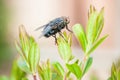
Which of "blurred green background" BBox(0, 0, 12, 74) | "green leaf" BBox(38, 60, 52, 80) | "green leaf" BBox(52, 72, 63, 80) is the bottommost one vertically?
"blurred green background" BBox(0, 0, 12, 74)

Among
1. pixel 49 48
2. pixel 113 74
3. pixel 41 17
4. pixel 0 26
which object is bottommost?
pixel 49 48

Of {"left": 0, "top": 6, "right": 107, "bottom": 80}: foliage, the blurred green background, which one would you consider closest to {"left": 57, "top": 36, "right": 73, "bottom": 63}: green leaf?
{"left": 0, "top": 6, "right": 107, "bottom": 80}: foliage

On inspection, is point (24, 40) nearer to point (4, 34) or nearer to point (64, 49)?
point (64, 49)

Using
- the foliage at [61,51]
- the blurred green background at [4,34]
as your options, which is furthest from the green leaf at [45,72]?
the blurred green background at [4,34]

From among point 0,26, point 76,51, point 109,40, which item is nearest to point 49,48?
point 76,51

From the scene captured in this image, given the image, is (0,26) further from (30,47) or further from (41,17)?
(30,47)

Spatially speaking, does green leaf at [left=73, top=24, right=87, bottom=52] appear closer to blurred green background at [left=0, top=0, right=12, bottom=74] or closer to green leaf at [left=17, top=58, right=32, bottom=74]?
green leaf at [left=17, top=58, right=32, bottom=74]

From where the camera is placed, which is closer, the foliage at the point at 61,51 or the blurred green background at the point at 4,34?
the foliage at the point at 61,51

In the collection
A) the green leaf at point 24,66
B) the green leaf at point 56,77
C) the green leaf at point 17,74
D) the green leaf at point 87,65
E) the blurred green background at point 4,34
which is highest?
the green leaf at point 24,66

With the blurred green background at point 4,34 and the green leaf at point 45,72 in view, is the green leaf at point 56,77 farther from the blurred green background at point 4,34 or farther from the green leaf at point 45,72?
the blurred green background at point 4,34
